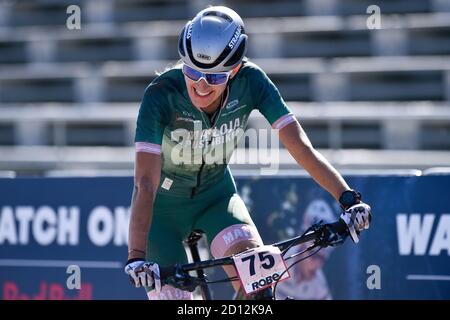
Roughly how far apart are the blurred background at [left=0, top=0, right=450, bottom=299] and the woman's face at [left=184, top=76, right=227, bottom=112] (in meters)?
2.42

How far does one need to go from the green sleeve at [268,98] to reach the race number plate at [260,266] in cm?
85

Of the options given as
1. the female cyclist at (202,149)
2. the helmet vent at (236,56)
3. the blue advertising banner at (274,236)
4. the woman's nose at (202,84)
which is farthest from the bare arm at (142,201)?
the blue advertising banner at (274,236)

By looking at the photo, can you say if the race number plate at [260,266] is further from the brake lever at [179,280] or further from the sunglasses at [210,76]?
the sunglasses at [210,76]

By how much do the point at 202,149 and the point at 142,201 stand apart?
62 centimetres

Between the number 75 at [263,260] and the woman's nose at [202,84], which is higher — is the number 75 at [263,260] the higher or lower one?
the lower one

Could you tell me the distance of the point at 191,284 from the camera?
4.02 meters

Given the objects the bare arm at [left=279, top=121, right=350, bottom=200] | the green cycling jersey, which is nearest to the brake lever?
the green cycling jersey

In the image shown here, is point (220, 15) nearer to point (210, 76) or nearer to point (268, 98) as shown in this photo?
point (210, 76)

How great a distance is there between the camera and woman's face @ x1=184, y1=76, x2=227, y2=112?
14.6 feet

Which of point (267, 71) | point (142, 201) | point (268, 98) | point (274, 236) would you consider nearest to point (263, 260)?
point (142, 201)

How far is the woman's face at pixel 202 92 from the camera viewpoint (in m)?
4.44

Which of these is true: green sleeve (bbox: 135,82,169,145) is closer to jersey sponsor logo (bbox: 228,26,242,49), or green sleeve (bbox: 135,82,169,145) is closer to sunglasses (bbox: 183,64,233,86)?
sunglasses (bbox: 183,64,233,86)

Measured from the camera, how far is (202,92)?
4.48m

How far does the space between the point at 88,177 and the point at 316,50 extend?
356 centimetres
